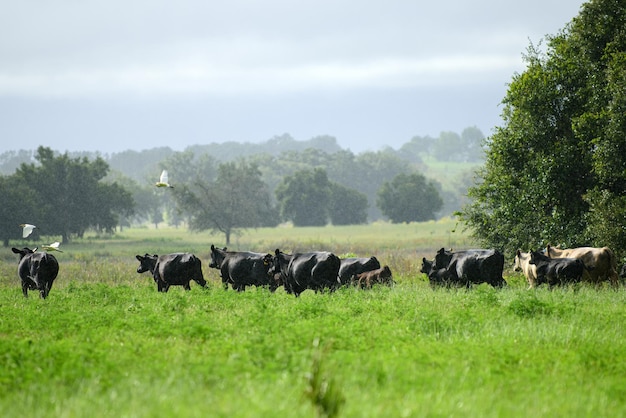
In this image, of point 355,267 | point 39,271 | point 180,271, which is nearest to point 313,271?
point 355,267

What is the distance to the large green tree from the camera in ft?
95.3

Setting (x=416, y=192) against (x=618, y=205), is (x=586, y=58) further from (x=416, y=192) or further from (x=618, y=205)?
(x=416, y=192)

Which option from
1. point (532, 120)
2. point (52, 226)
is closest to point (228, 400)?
point (532, 120)

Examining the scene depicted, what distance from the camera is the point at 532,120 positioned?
32.6 metres

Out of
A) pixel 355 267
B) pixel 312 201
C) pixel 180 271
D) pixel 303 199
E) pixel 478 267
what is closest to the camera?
pixel 478 267

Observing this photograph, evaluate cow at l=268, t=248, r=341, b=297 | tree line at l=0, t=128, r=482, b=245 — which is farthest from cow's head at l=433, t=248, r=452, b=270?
tree line at l=0, t=128, r=482, b=245

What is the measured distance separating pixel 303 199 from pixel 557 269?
339 feet

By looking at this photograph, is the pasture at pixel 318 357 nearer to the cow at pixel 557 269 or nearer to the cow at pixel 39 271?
the cow at pixel 557 269

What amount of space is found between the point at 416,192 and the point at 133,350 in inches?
4749

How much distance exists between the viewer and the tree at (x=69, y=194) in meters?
82.8

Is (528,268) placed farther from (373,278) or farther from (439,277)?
(373,278)

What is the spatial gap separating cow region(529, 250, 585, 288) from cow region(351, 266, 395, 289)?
4.95 metres

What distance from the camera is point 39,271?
2491cm

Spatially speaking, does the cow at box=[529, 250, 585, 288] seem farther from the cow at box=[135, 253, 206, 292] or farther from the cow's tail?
the cow at box=[135, 253, 206, 292]
